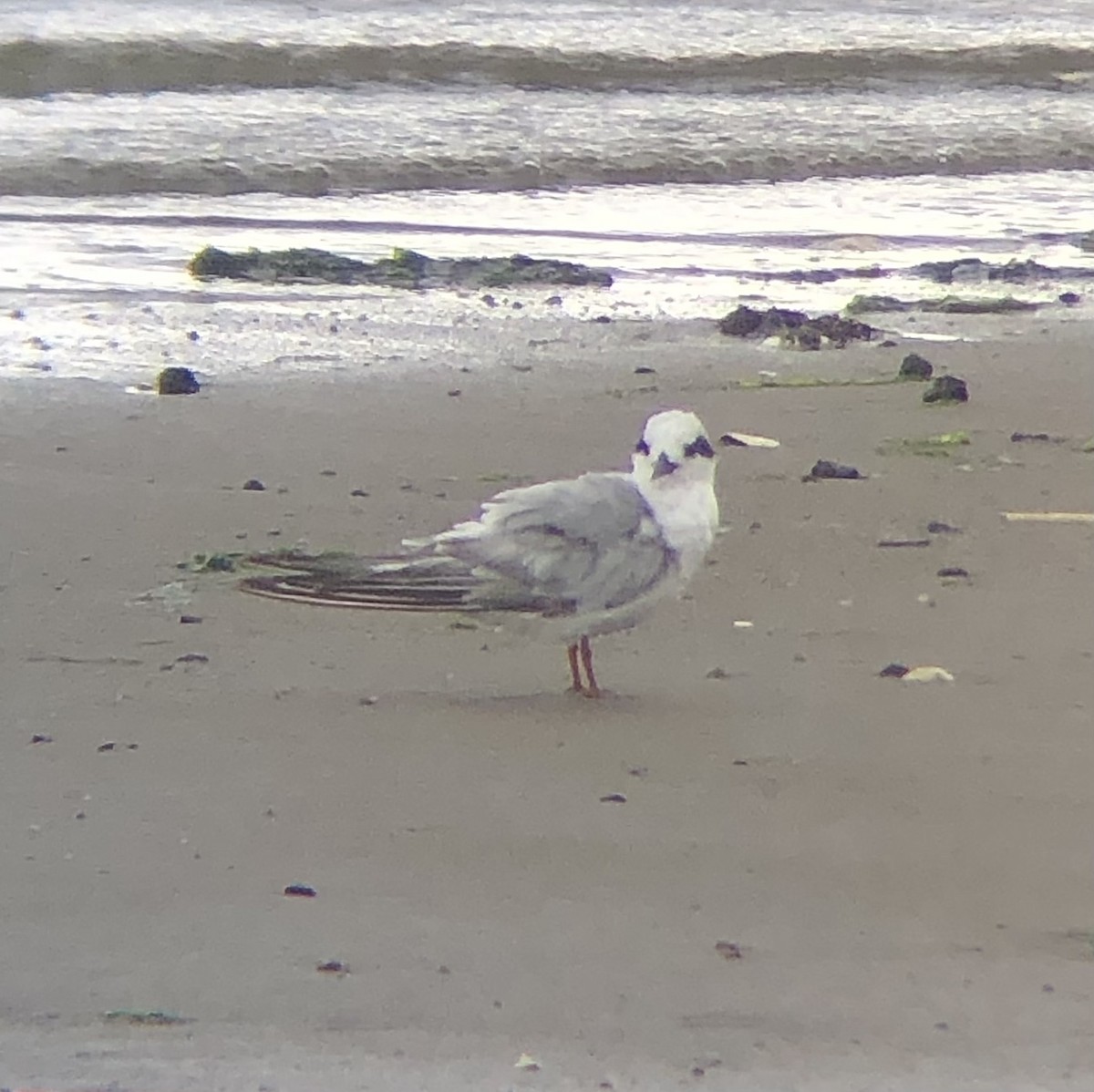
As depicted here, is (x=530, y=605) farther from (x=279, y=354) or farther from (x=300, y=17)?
(x=300, y=17)

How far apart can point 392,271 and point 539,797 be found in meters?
5.01

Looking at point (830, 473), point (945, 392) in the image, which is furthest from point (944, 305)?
point (830, 473)

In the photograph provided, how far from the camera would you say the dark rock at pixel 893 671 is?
14.0 ft

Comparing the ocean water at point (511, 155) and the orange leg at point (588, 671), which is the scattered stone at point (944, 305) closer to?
the ocean water at point (511, 155)

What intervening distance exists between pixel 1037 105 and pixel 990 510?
1002 centimetres

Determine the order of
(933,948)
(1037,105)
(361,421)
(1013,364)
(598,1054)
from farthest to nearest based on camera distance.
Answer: (1037,105)
(1013,364)
(361,421)
(933,948)
(598,1054)

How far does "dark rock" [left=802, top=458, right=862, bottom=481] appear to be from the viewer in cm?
568

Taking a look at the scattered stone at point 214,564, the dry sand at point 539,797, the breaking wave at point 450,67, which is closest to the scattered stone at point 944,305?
the dry sand at point 539,797

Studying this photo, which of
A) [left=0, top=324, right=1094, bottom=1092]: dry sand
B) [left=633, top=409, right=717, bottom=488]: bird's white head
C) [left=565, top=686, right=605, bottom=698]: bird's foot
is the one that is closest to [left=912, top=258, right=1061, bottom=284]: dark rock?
[left=0, top=324, right=1094, bottom=1092]: dry sand

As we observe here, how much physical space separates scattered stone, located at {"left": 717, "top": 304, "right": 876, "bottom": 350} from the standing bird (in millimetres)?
2992

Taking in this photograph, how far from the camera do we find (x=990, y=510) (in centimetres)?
538

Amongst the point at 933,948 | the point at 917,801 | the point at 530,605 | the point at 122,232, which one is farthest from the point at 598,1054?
the point at 122,232

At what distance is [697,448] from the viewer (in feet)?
14.1

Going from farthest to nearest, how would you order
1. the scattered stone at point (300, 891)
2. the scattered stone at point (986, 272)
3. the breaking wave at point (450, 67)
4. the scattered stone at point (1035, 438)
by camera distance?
the breaking wave at point (450, 67) → the scattered stone at point (986, 272) → the scattered stone at point (1035, 438) → the scattered stone at point (300, 891)
